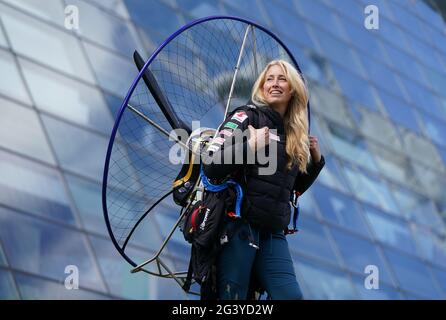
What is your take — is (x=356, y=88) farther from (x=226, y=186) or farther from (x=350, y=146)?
(x=226, y=186)

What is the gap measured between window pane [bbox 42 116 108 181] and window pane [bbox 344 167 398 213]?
25.9 ft

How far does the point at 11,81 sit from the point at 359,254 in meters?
8.44

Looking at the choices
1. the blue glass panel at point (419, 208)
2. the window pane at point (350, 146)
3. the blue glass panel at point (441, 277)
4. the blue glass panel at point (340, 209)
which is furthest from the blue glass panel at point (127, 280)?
the blue glass panel at point (419, 208)

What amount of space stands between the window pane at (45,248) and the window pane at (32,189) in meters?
0.22

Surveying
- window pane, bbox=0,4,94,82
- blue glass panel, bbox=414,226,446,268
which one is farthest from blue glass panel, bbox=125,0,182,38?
blue glass panel, bbox=414,226,446,268

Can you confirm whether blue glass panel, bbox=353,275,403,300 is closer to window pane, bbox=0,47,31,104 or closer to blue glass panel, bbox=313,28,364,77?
blue glass panel, bbox=313,28,364,77

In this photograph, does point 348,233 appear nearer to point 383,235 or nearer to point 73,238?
point 383,235

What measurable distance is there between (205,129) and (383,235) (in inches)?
601

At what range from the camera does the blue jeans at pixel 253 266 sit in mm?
6145

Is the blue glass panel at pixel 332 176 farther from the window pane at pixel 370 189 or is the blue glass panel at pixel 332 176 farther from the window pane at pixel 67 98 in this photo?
the window pane at pixel 67 98

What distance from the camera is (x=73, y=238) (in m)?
13.8
